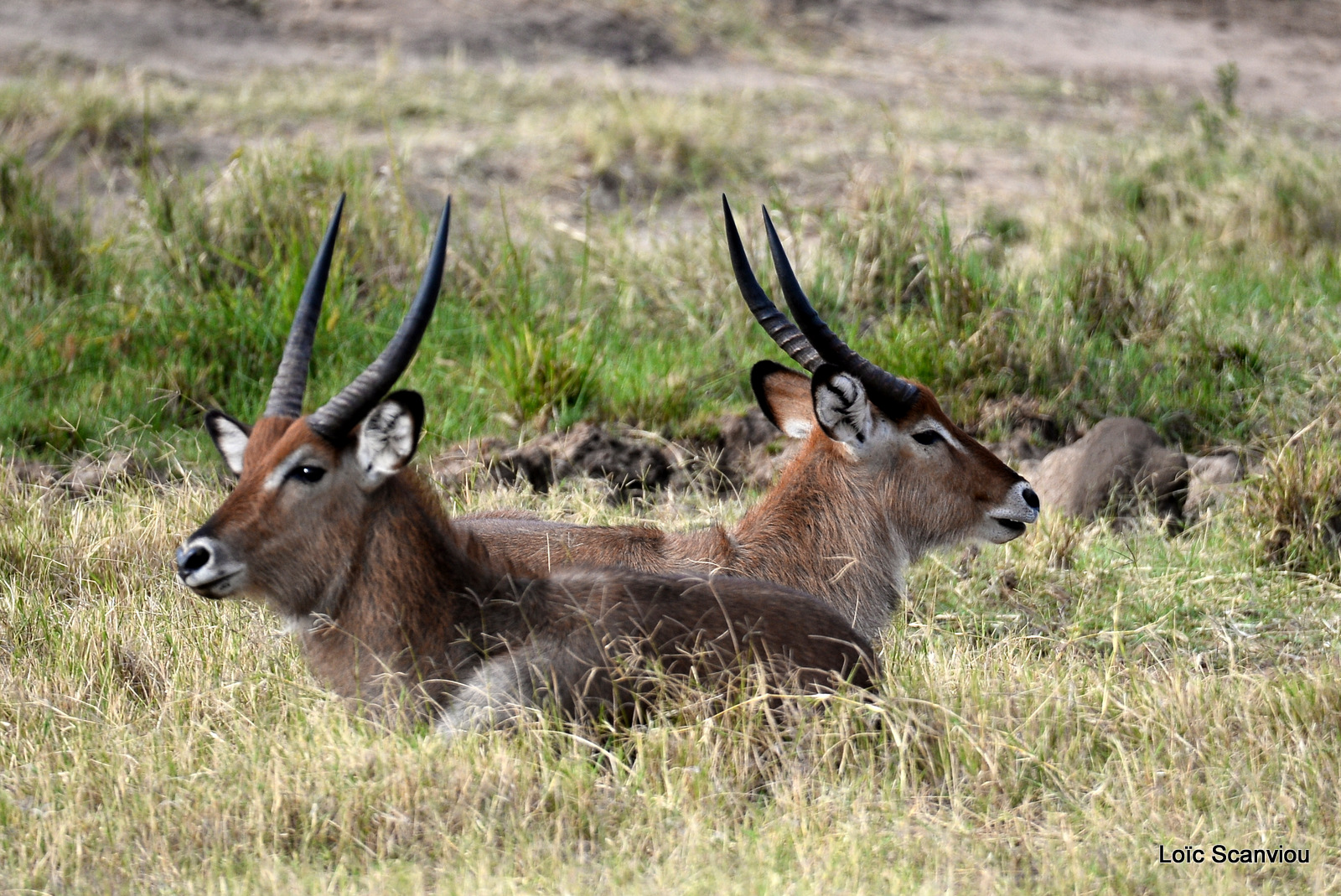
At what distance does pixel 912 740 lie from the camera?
156 inches

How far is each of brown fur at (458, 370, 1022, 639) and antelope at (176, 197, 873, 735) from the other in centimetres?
84

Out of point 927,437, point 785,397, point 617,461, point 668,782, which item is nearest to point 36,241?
point 617,461

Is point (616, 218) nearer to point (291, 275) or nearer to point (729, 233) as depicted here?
point (291, 275)

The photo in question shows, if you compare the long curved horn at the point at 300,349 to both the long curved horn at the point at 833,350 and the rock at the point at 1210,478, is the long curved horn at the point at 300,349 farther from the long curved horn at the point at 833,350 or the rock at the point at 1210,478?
the rock at the point at 1210,478

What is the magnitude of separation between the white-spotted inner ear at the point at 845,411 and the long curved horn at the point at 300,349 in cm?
159

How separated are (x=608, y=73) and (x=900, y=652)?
1098 cm

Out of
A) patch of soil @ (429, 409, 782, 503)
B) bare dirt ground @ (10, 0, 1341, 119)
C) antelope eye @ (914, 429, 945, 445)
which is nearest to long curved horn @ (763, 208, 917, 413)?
antelope eye @ (914, 429, 945, 445)

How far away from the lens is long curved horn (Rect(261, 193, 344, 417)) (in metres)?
4.21

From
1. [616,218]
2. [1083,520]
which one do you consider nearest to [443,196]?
[616,218]

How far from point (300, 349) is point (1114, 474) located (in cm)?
377

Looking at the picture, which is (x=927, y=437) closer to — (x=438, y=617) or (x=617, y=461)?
(x=438, y=617)

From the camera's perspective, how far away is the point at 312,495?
13.0ft

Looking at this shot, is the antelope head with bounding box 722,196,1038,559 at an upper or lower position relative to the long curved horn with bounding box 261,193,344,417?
lower

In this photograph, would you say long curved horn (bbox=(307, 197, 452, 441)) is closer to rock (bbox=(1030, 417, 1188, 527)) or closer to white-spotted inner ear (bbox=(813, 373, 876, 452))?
white-spotted inner ear (bbox=(813, 373, 876, 452))
